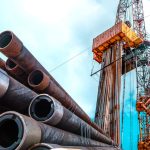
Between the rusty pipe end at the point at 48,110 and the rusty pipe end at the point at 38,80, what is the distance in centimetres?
71

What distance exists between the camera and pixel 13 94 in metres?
4.57

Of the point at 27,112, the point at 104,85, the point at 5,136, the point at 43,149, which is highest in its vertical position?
the point at 104,85

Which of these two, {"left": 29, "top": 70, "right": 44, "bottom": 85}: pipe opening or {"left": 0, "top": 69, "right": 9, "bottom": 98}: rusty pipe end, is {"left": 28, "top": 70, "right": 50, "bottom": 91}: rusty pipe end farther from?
{"left": 0, "top": 69, "right": 9, "bottom": 98}: rusty pipe end

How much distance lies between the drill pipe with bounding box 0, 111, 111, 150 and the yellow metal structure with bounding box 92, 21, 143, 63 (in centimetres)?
2469

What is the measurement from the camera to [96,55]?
103ft

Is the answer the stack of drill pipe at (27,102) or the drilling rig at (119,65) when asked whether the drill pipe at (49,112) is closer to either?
the stack of drill pipe at (27,102)

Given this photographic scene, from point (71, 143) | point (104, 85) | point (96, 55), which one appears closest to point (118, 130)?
point (104, 85)

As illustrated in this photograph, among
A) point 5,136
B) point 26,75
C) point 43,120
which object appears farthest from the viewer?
point 26,75

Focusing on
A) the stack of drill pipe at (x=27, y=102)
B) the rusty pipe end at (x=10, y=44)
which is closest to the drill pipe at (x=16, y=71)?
the rusty pipe end at (x=10, y=44)

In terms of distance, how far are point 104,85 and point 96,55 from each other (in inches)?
297

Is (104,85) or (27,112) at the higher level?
(104,85)

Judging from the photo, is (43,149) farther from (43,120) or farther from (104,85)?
(104,85)

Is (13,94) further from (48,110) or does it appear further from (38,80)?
(38,80)

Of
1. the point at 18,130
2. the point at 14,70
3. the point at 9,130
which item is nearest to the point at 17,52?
the point at 14,70
